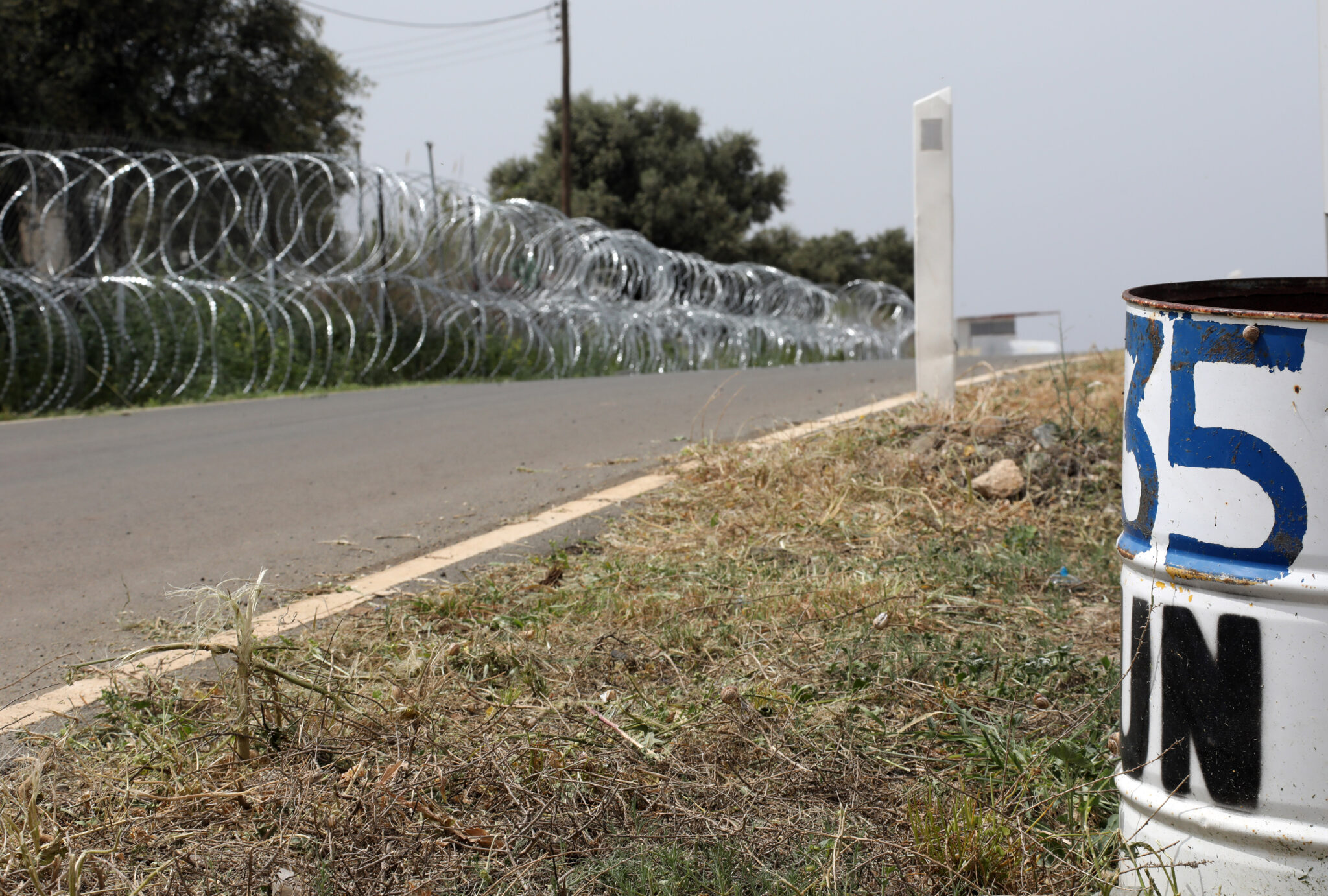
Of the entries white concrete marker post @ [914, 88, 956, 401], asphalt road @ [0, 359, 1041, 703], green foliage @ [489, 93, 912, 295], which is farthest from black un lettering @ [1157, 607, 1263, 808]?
green foliage @ [489, 93, 912, 295]

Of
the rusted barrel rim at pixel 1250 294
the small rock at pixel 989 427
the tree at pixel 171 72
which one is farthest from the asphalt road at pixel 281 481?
the tree at pixel 171 72

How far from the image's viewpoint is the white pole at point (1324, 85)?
2.34 meters

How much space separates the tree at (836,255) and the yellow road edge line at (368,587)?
3439cm

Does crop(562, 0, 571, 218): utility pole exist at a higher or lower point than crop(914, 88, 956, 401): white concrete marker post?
higher

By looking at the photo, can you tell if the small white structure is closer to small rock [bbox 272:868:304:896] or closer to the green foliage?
the green foliage

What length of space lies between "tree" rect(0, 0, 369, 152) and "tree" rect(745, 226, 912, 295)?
20.8m

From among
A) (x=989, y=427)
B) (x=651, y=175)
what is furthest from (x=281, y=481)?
(x=651, y=175)

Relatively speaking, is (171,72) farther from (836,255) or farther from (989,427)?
(836,255)

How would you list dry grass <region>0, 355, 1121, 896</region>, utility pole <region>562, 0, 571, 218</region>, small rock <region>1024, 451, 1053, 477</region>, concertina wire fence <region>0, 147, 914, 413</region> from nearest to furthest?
dry grass <region>0, 355, 1121, 896</region>, small rock <region>1024, 451, 1053, 477</region>, concertina wire fence <region>0, 147, 914, 413</region>, utility pole <region>562, 0, 571, 218</region>

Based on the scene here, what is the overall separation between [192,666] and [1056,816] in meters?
2.08

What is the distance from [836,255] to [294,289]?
115 ft

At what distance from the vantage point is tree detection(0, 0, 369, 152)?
17.0 meters

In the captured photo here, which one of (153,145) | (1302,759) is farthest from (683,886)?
(153,145)

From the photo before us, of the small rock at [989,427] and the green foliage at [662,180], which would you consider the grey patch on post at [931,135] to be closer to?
the small rock at [989,427]
